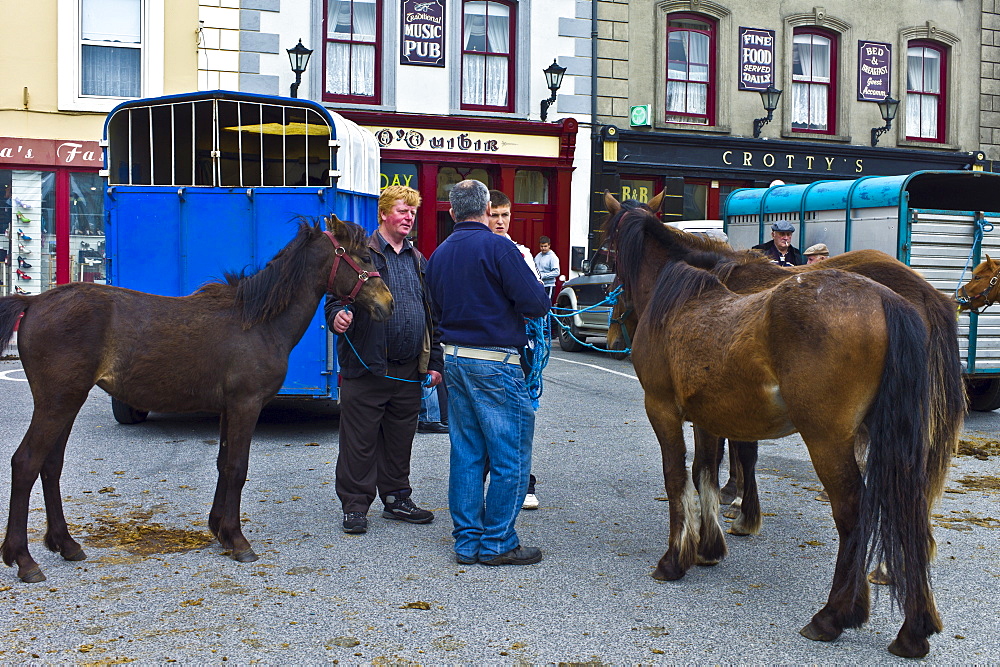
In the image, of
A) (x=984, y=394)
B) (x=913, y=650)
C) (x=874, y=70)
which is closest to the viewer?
(x=913, y=650)

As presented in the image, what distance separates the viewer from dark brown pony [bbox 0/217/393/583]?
17.0 ft

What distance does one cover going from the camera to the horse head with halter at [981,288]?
9789 mm

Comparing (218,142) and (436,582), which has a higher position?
(218,142)

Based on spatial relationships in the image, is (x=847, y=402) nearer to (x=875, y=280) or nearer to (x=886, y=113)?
(x=875, y=280)

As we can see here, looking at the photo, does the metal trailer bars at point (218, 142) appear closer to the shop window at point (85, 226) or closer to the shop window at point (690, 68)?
the shop window at point (85, 226)

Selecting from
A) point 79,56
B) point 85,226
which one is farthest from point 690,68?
point 85,226

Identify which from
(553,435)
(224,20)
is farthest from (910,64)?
(553,435)

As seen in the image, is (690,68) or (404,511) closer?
(404,511)

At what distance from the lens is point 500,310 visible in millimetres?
5422

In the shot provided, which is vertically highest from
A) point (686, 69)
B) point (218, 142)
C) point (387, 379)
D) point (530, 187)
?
point (686, 69)

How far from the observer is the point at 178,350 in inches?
219

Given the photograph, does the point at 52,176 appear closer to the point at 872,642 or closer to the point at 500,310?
the point at 500,310

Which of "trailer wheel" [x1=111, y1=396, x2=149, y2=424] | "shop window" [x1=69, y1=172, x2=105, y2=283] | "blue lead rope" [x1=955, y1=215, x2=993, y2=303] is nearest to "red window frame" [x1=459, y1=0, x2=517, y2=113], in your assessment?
"shop window" [x1=69, y1=172, x2=105, y2=283]

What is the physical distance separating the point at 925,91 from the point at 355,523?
22.2 metres
